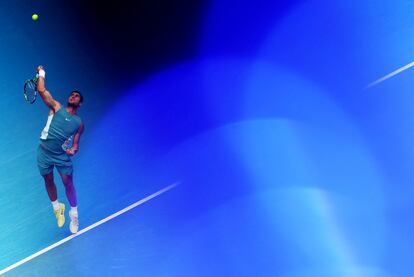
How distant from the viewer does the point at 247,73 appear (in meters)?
9.31

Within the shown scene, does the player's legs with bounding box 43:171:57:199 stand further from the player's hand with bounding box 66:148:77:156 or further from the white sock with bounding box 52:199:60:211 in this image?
the player's hand with bounding box 66:148:77:156

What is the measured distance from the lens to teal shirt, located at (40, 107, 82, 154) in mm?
6844

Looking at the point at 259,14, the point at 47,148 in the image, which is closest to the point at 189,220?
the point at 47,148

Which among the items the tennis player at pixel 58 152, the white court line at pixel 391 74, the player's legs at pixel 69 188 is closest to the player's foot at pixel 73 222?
the tennis player at pixel 58 152

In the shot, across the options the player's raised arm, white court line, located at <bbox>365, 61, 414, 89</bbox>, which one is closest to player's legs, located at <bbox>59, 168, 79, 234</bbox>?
the player's raised arm

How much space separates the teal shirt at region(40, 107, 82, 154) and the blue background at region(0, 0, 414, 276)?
2.30 ft

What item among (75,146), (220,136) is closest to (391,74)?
(220,136)

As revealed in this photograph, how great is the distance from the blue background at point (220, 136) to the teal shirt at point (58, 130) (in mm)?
700

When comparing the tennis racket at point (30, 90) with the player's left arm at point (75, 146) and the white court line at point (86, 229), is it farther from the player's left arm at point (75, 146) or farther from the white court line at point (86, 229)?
the white court line at point (86, 229)

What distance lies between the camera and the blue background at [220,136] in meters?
6.22

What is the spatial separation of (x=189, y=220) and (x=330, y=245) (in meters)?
1.51

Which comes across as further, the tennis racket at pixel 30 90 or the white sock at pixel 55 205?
the tennis racket at pixel 30 90

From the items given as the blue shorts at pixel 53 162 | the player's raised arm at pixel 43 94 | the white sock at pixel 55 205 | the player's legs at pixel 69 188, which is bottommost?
the white sock at pixel 55 205

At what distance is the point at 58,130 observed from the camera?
6.84 meters
